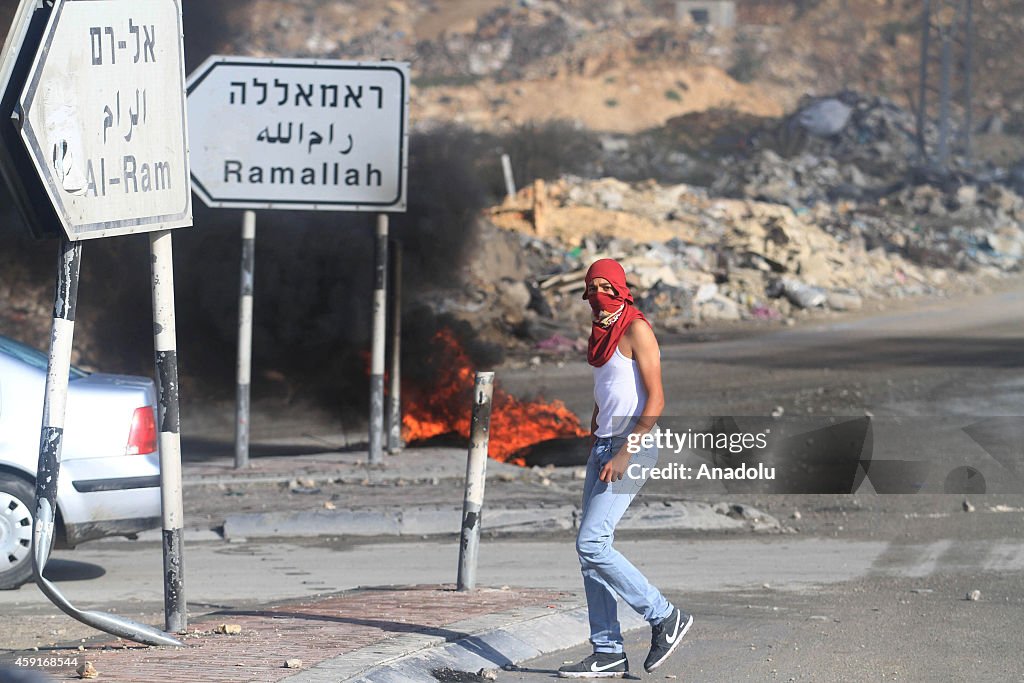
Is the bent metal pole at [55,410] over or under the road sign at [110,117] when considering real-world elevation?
under

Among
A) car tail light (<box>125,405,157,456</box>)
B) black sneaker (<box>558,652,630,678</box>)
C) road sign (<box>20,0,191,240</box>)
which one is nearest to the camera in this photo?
road sign (<box>20,0,191,240</box>)

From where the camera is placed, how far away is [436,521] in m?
9.11

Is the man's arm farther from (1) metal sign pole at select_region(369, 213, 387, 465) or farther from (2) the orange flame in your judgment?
(2) the orange flame

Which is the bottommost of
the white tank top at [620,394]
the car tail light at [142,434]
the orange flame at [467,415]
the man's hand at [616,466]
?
the orange flame at [467,415]

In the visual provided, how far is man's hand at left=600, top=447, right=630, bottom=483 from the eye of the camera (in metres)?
5.16

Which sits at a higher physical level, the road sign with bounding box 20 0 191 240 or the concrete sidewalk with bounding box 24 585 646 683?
the road sign with bounding box 20 0 191 240

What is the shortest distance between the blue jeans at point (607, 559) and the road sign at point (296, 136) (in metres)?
6.06

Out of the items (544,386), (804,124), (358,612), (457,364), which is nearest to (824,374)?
(544,386)

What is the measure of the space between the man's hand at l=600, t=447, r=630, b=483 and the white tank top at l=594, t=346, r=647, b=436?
0.09 meters

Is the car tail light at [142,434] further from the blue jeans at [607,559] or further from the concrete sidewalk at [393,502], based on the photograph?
the blue jeans at [607,559]

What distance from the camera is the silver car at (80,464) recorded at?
7.39 meters

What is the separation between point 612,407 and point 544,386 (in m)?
11.7

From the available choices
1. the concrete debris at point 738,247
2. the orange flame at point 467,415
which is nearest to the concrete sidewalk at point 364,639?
the orange flame at point 467,415

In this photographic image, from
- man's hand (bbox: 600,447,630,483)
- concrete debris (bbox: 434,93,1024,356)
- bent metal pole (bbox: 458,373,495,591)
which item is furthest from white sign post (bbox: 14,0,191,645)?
concrete debris (bbox: 434,93,1024,356)
